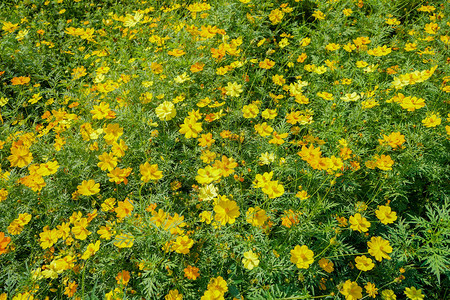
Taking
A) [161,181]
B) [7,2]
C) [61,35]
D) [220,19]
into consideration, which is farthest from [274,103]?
[7,2]

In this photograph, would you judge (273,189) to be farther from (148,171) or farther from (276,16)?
(276,16)

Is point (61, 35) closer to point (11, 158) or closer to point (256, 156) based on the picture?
point (11, 158)

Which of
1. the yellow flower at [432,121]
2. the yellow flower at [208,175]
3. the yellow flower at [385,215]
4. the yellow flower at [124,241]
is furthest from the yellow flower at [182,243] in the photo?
the yellow flower at [432,121]

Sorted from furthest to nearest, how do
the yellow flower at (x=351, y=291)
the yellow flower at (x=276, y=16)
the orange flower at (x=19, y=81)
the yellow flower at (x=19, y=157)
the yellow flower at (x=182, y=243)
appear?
the yellow flower at (x=276, y=16), the orange flower at (x=19, y=81), the yellow flower at (x=19, y=157), the yellow flower at (x=182, y=243), the yellow flower at (x=351, y=291)

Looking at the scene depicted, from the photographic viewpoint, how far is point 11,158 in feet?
6.41

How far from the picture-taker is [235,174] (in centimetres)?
206

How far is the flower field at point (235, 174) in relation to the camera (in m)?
1.66

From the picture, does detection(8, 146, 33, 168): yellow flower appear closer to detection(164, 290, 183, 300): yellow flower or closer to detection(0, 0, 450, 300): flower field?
detection(0, 0, 450, 300): flower field

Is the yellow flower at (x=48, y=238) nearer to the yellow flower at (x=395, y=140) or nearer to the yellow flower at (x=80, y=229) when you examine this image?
the yellow flower at (x=80, y=229)

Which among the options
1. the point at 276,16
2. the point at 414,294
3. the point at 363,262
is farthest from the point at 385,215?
the point at 276,16

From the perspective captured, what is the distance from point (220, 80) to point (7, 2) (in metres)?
3.88

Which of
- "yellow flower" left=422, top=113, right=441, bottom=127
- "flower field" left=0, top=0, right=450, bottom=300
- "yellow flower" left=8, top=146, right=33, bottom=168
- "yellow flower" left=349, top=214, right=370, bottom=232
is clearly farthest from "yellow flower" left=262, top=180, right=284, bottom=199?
"yellow flower" left=8, top=146, right=33, bottom=168

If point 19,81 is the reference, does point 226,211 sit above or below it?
below

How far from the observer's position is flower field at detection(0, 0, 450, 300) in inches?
65.3
